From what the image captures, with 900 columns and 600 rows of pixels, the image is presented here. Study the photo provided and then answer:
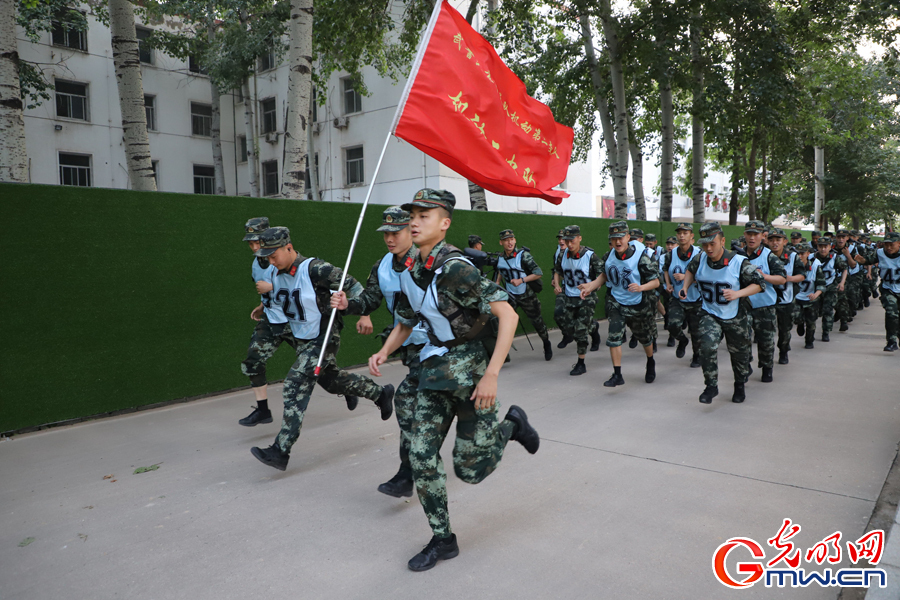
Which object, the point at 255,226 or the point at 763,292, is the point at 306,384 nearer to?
the point at 255,226

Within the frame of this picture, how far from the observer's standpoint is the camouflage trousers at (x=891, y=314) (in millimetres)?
10633

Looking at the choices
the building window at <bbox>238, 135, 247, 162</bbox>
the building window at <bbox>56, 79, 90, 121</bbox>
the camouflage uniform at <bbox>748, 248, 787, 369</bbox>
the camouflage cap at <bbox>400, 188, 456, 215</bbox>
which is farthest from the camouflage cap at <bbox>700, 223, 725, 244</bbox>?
the building window at <bbox>238, 135, 247, 162</bbox>

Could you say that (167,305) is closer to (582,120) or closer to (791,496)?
(791,496)

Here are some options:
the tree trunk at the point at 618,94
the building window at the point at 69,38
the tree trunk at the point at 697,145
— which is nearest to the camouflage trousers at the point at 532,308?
the tree trunk at the point at 618,94

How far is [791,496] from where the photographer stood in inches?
175

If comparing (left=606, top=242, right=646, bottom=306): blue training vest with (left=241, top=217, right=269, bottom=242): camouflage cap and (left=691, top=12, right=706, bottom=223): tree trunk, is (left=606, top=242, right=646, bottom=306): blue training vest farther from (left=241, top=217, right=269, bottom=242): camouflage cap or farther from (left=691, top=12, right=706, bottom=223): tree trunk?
(left=691, top=12, right=706, bottom=223): tree trunk

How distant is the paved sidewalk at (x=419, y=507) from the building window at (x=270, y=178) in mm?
24120

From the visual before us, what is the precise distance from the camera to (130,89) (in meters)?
8.57

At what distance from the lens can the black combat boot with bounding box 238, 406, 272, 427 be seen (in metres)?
6.45

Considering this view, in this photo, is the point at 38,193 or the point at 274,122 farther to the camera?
the point at 274,122

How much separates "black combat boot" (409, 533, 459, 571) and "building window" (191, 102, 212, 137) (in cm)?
2874

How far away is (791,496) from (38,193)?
6791 mm

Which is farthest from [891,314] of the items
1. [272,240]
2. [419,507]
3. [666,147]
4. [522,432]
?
[272,240]

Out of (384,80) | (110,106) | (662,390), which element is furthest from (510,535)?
(110,106)
